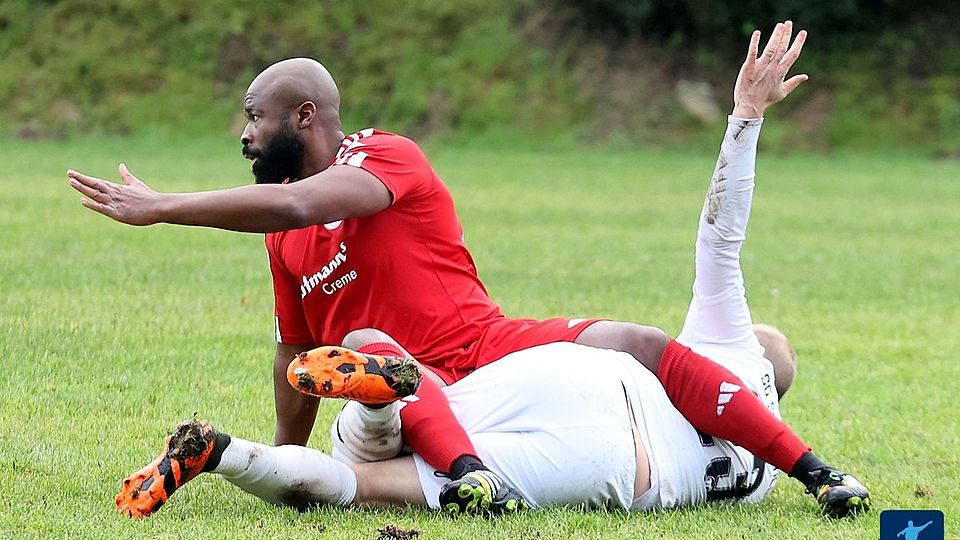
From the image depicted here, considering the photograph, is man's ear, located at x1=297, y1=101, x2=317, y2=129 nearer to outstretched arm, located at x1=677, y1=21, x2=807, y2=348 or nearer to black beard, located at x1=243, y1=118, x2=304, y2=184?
black beard, located at x1=243, y1=118, x2=304, y2=184

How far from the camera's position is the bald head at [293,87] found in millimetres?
5363

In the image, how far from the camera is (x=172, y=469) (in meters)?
4.39

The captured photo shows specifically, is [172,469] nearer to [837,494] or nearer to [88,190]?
[88,190]

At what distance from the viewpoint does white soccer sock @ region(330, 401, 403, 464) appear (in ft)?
15.4

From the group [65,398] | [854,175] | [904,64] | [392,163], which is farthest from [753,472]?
[904,64]

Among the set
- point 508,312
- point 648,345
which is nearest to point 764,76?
point 648,345

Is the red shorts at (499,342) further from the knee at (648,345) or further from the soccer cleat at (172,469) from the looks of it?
the soccer cleat at (172,469)

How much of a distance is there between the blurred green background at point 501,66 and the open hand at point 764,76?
73.6ft

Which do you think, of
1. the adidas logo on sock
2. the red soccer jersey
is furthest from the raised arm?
the adidas logo on sock

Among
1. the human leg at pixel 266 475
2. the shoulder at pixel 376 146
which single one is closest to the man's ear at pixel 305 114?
the shoulder at pixel 376 146

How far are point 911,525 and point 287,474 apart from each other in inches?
77.2

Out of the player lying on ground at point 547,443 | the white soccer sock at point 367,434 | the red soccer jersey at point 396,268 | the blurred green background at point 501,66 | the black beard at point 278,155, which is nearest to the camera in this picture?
the player lying on ground at point 547,443

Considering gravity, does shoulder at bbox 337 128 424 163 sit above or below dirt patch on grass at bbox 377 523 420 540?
above

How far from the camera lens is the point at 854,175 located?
23.6 meters
